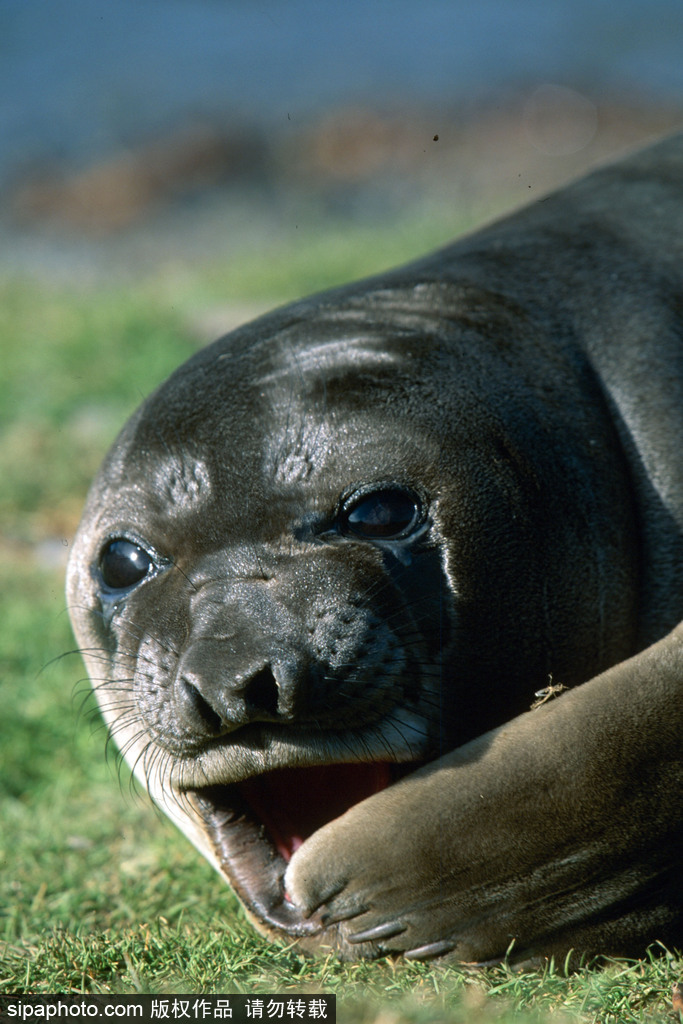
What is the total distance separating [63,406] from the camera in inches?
348

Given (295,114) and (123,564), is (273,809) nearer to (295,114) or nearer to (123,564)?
(123,564)

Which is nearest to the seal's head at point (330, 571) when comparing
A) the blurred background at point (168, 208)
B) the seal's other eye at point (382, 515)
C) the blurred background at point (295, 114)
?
the seal's other eye at point (382, 515)

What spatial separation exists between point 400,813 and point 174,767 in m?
0.66

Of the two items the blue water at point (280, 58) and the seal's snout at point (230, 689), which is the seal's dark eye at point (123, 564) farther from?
the blue water at point (280, 58)

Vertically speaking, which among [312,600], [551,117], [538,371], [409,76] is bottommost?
[312,600]

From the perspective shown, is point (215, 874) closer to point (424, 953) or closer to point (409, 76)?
point (424, 953)

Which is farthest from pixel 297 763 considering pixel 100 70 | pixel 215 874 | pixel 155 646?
pixel 100 70

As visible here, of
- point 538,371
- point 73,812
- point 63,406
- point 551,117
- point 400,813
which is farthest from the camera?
point 551,117

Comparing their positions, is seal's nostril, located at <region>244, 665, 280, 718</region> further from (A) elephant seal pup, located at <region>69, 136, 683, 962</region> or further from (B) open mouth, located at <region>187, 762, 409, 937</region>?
(B) open mouth, located at <region>187, 762, 409, 937</region>

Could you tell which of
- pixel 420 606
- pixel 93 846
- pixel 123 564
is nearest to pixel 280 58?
pixel 93 846

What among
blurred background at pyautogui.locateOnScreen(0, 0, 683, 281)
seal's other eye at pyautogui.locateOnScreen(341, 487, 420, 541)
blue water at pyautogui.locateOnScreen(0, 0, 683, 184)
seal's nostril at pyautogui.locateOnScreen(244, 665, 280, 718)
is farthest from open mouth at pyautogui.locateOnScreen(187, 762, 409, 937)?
blue water at pyautogui.locateOnScreen(0, 0, 683, 184)

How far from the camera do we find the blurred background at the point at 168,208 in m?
4.16

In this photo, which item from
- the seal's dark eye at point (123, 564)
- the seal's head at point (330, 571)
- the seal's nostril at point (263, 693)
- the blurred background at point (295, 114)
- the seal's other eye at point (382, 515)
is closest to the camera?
the seal's nostril at point (263, 693)

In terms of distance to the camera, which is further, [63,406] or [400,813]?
[63,406]
